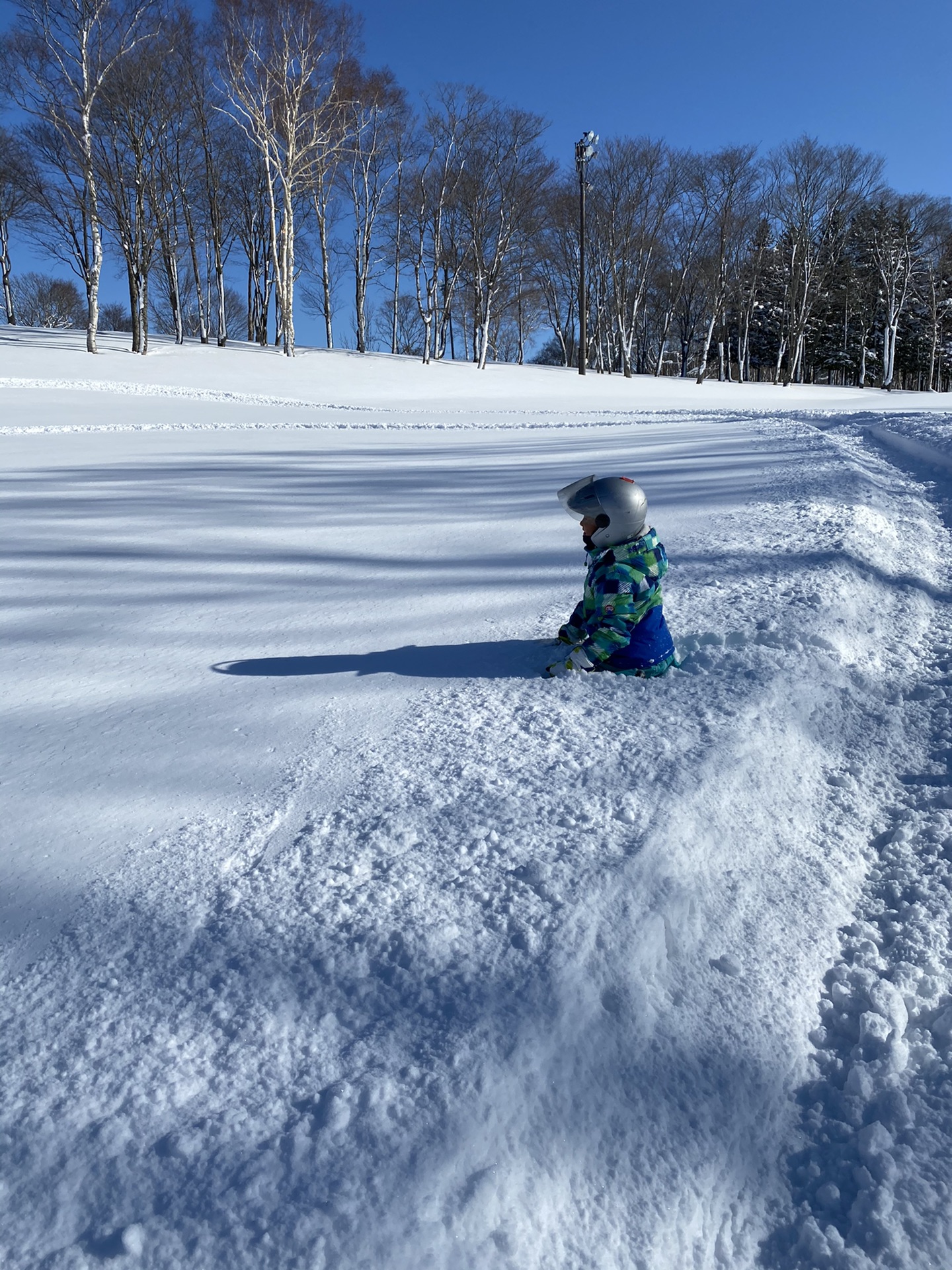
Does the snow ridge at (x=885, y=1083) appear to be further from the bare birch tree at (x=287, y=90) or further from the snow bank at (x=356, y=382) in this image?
the bare birch tree at (x=287, y=90)

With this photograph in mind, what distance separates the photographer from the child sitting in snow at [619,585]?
2209mm

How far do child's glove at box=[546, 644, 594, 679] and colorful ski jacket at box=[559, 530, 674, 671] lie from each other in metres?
0.03

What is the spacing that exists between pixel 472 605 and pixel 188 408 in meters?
11.4

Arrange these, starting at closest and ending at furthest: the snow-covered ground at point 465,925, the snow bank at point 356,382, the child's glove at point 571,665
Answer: the snow-covered ground at point 465,925
the child's glove at point 571,665
the snow bank at point 356,382

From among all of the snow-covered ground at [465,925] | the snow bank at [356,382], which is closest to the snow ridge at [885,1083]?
the snow-covered ground at [465,925]

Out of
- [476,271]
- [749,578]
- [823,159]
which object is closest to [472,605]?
[749,578]

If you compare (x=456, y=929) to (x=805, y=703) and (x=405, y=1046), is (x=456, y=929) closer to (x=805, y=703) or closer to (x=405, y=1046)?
(x=405, y=1046)

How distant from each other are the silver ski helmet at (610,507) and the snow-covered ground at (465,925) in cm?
45

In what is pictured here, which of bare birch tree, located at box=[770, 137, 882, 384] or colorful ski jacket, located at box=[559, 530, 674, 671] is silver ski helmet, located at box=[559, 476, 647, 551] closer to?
colorful ski jacket, located at box=[559, 530, 674, 671]

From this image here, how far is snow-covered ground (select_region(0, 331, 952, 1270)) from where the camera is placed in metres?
0.95

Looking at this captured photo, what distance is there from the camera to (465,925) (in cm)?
134

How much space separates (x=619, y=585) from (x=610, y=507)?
0.23 m

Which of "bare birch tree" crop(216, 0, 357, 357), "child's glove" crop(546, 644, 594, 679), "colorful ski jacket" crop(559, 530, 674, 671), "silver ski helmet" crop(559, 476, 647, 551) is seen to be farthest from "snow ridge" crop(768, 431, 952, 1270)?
"bare birch tree" crop(216, 0, 357, 357)

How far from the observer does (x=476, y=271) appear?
28562 millimetres
